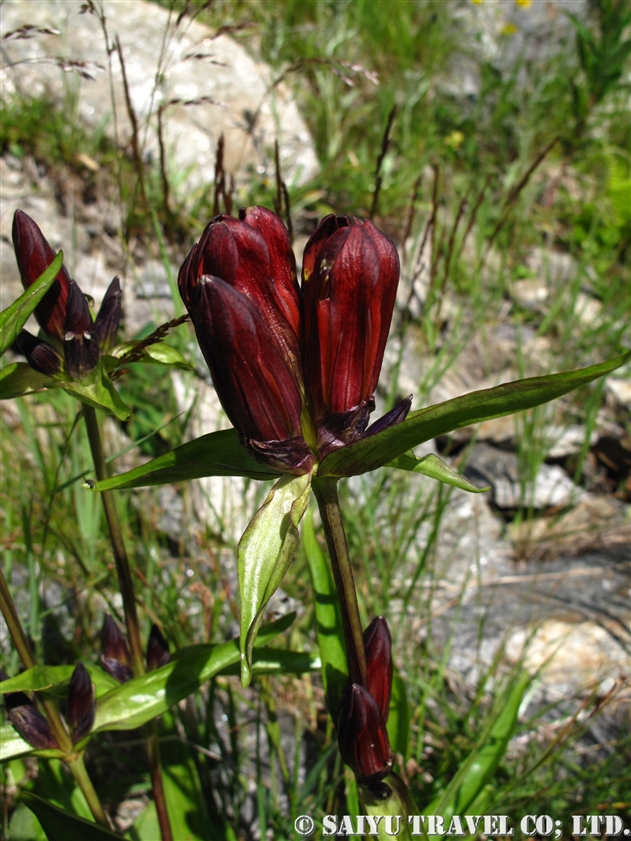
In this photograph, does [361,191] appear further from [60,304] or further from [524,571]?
[60,304]

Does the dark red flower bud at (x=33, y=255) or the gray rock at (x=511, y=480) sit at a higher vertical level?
the gray rock at (x=511, y=480)

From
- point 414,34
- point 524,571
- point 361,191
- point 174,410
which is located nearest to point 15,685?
point 174,410

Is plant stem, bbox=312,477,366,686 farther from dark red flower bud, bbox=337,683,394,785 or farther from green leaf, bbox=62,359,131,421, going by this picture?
green leaf, bbox=62,359,131,421

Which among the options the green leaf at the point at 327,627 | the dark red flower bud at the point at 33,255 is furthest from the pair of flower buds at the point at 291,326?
the green leaf at the point at 327,627

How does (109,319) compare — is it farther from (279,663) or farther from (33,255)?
(279,663)

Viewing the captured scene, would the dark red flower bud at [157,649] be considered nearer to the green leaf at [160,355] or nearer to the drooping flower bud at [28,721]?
the drooping flower bud at [28,721]
